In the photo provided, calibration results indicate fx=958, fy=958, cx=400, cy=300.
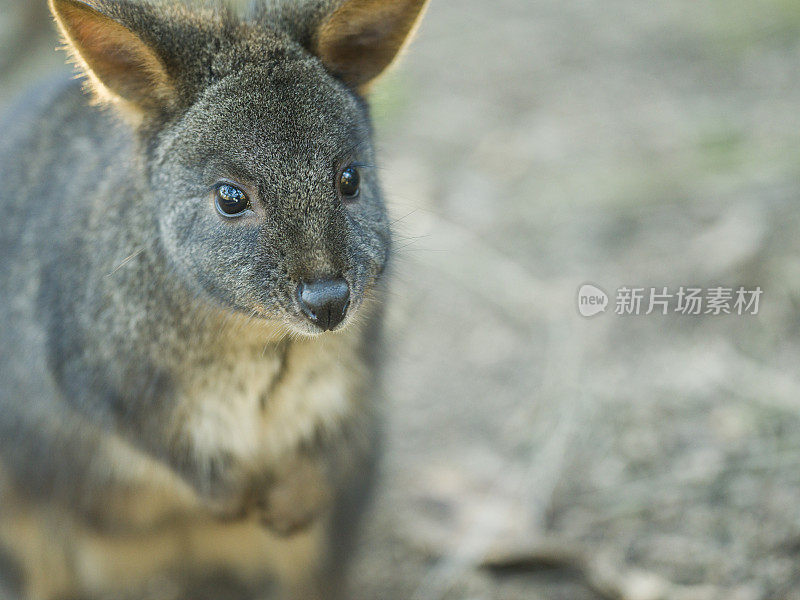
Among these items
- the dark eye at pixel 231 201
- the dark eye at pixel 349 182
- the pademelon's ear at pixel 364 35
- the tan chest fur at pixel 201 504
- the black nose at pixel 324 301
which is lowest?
the tan chest fur at pixel 201 504

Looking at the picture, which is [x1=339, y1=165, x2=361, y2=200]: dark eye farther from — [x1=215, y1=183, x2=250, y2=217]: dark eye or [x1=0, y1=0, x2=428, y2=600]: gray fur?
[x1=215, y1=183, x2=250, y2=217]: dark eye

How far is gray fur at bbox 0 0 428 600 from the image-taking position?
7.70ft

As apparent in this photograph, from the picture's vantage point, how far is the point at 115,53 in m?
2.36

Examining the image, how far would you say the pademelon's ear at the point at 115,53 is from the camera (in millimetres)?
2238

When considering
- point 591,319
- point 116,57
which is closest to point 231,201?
point 116,57

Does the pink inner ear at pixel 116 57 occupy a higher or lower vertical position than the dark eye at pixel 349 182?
higher

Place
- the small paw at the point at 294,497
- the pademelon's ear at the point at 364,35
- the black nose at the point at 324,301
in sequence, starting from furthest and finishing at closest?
1. the small paw at the point at 294,497
2. the pademelon's ear at the point at 364,35
3. the black nose at the point at 324,301

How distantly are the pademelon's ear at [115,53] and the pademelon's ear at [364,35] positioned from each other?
447mm

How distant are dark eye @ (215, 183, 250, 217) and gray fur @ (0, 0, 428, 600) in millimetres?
38

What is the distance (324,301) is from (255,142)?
0.44 metres

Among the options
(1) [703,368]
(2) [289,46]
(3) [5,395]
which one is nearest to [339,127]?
(2) [289,46]

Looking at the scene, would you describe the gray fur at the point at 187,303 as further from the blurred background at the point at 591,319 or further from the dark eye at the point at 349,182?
the blurred background at the point at 591,319

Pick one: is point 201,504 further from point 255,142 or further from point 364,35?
point 364,35

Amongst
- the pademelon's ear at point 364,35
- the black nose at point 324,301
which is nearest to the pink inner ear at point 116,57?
the pademelon's ear at point 364,35
